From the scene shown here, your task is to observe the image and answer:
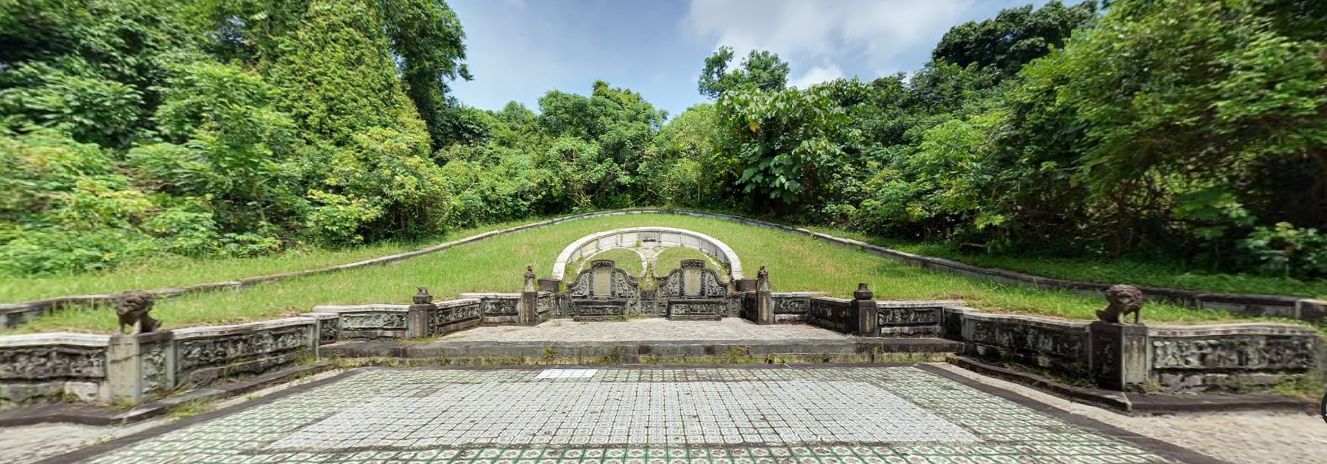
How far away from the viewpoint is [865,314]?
6.40 m

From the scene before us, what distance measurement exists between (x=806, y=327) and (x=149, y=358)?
8.90m

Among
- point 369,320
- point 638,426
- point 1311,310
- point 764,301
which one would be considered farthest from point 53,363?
point 1311,310

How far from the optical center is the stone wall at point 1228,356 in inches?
159

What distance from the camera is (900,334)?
21.0 ft

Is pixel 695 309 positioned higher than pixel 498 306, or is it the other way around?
pixel 498 306

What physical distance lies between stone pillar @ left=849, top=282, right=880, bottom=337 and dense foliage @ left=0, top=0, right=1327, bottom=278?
4716 mm

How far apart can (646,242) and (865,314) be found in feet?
29.7

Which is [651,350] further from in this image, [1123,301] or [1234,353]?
[1234,353]

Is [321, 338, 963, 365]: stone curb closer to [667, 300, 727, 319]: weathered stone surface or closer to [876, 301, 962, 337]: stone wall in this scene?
[876, 301, 962, 337]: stone wall

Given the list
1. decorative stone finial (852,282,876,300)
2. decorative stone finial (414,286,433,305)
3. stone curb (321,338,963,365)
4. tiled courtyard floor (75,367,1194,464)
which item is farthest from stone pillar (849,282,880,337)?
decorative stone finial (414,286,433,305)

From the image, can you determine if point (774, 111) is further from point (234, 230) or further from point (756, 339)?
point (234, 230)

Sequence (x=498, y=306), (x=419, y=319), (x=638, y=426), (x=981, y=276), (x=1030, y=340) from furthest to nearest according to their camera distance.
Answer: (x=981, y=276) < (x=498, y=306) < (x=419, y=319) < (x=1030, y=340) < (x=638, y=426)

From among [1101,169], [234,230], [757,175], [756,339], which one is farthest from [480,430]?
[757,175]

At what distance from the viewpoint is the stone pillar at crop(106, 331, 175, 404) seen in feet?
12.7
